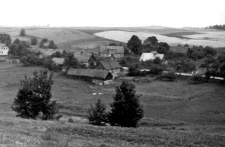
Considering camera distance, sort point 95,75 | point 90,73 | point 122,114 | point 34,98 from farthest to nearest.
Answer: point 90,73 < point 95,75 < point 122,114 < point 34,98

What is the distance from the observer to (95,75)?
5562 centimetres

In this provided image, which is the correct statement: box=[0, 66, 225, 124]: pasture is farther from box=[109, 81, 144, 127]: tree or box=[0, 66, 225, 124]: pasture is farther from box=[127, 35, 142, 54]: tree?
box=[127, 35, 142, 54]: tree

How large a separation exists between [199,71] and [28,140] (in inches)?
2082

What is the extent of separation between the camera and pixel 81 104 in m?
38.7

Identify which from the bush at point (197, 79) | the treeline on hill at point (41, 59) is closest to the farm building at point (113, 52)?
the treeline on hill at point (41, 59)

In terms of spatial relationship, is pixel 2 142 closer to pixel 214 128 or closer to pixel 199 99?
pixel 214 128

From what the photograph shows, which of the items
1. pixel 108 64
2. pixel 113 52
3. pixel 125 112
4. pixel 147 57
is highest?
pixel 113 52

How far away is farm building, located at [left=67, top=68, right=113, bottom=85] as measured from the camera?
2148 inches

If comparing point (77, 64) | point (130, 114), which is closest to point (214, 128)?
point (130, 114)

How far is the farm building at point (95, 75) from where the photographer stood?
54562 millimetres

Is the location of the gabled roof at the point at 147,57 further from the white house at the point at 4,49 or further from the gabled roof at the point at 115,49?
the white house at the point at 4,49

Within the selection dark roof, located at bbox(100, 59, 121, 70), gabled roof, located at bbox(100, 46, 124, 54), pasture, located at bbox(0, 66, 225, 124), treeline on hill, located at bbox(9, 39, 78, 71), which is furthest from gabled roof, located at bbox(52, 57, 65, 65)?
gabled roof, located at bbox(100, 46, 124, 54)

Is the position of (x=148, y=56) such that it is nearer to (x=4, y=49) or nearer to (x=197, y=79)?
(x=197, y=79)

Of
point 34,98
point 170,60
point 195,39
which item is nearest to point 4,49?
point 170,60
